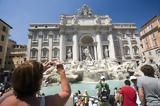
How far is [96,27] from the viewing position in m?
44.0

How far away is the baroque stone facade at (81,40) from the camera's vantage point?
42.2 meters

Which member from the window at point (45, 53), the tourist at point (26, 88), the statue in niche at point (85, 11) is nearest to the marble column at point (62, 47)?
the window at point (45, 53)

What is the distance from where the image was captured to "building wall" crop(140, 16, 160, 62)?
135ft

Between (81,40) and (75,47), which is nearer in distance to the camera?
(75,47)

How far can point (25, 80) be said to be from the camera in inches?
66.8

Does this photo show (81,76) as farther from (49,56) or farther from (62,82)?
(62,82)

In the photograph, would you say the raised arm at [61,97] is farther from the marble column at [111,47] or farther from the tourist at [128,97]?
the marble column at [111,47]

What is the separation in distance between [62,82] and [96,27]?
42.9 metres

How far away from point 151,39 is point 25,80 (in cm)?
4657

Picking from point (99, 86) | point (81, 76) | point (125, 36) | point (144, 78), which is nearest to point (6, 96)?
point (144, 78)

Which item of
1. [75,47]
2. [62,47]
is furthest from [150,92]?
[62,47]

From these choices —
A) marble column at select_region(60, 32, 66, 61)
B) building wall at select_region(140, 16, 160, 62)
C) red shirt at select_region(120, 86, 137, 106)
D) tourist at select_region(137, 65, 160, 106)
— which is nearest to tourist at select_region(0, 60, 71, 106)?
tourist at select_region(137, 65, 160, 106)

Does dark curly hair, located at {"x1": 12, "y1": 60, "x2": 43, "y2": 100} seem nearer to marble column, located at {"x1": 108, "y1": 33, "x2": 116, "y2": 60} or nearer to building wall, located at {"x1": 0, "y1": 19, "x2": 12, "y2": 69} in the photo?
building wall, located at {"x1": 0, "y1": 19, "x2": 12, "y2": 69}

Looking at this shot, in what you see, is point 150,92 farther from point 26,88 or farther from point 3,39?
point 3,39
